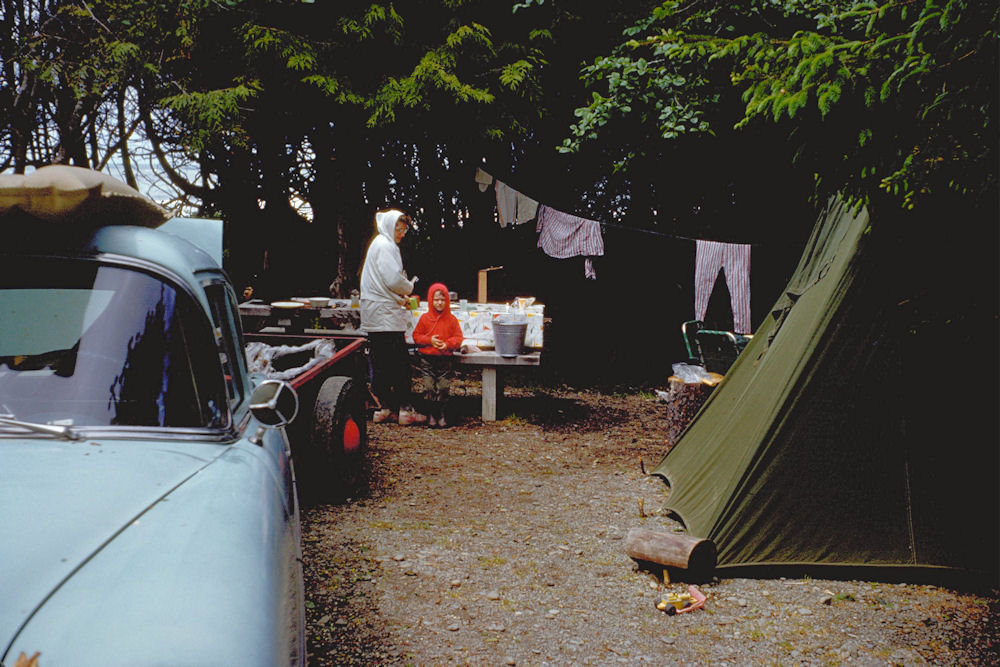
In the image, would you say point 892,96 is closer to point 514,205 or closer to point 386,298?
point 386,298

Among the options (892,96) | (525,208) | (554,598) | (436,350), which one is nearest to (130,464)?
(554,598)

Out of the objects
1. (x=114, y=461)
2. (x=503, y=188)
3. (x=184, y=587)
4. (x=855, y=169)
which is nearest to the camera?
(x=184, y=587)

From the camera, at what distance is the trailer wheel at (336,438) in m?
5.38

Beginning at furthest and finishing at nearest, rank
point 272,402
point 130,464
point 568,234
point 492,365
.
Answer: point 568,234
point 492,365
point 272,402
point 130,464

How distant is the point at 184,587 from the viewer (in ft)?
5.37

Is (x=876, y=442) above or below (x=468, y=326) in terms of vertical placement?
below

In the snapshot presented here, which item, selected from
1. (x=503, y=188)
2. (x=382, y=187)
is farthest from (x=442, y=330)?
(x=382, y=187)

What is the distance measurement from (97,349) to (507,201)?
9530mm

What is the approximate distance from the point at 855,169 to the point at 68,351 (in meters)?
3.48

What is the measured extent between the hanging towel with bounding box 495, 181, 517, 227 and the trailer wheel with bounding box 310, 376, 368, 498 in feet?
→ 20.0

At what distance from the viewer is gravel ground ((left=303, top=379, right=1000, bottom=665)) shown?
360cm

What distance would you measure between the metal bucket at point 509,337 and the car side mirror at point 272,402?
6111 millimetres

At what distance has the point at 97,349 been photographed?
2375mm

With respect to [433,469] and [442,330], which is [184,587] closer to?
[433,469]
